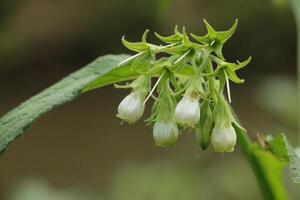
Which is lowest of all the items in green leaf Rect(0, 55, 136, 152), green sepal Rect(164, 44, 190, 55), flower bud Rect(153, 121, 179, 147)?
flower bud Rect(153, 121, 179, 147)

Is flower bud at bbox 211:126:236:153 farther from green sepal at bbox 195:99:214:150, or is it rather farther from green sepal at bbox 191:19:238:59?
green sepal at bbox 191:19:238:59

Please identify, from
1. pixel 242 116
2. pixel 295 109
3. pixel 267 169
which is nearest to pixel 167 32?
pixel 242 116

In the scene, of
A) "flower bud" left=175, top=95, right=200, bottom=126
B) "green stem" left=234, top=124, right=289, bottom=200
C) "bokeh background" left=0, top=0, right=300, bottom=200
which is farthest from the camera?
"bokeh background" left=0, top=0, right=300, bottom=200

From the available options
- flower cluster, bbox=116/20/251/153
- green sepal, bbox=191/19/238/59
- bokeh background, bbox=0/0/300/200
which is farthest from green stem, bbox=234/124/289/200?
bokeh background, bbox=0/0/300/200

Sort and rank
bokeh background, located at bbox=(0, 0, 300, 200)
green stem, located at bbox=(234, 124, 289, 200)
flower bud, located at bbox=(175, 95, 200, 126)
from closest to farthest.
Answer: flower bud, located at bbox=(175, 95, 200, 126) → green stem, located at bbox=(234, 124, 289, 200) → bokeh background, located at bbox=(0, 0, 300, 200)

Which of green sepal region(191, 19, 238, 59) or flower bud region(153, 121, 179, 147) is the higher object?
green sepal region(191, 19, 238, 59)

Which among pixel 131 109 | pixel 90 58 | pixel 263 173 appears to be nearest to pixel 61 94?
pixel 131 109

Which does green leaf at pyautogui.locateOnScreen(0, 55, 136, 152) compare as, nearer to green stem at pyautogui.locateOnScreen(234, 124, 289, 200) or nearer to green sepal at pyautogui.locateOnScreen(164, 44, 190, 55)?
green sepal at pyautogui.locateOnScreen(164, 44, 190, 55)

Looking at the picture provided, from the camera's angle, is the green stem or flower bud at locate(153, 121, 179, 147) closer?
flower bud at locate(153, 121, 179, 147)
